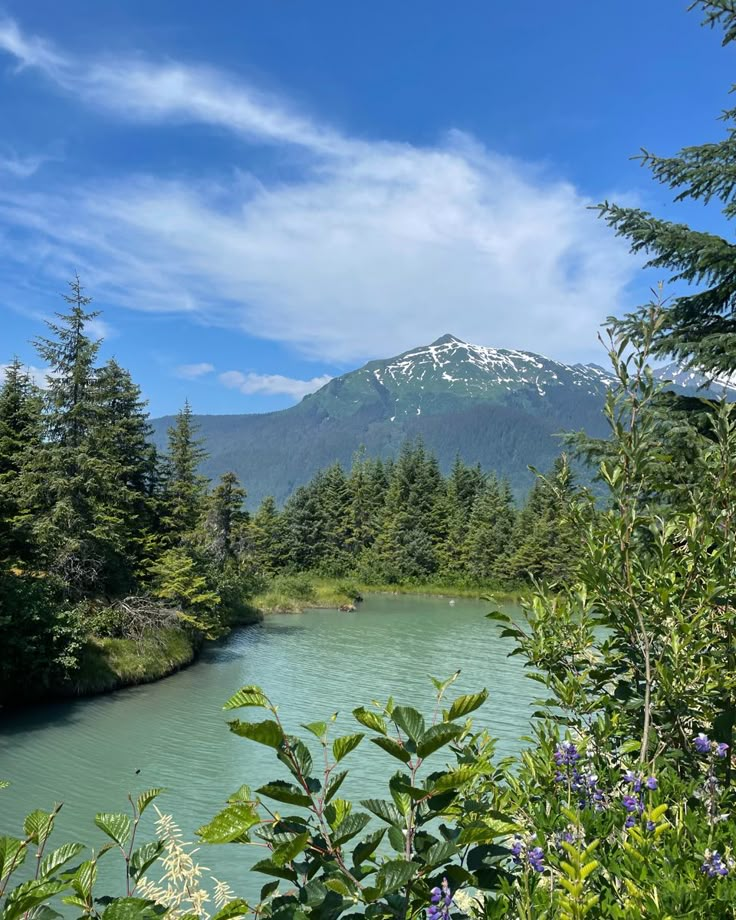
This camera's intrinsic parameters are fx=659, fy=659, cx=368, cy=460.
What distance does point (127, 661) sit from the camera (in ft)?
56.6

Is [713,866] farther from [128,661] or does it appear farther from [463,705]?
[128,661]

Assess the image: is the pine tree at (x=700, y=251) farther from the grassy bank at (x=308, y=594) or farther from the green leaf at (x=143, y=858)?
the grassy bank at (x=308, y=594)

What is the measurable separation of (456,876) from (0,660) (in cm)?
1469

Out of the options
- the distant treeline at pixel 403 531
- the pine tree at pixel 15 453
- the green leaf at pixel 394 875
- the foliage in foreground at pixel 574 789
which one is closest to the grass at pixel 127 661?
the pine tree at pixel 15 453

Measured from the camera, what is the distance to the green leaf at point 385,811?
5.28 ft

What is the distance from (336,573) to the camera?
165 feet

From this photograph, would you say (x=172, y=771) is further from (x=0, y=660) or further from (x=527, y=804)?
(x=527, y=804)

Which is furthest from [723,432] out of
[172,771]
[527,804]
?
[172,771]

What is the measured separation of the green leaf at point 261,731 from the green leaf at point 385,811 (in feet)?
1.24

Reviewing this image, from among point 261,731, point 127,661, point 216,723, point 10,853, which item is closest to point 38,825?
point 10,853

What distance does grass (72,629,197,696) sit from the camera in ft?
52.1

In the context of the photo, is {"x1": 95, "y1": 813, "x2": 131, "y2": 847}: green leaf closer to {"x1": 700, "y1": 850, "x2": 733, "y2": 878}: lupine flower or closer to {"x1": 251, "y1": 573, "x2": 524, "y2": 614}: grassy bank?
{"x1": 700, "y1": 850, "x2": 733, "y2": 878}: lupine flower

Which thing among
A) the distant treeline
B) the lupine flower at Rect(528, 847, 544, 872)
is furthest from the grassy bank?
the lupine flower at Rect(528, 847, 544, 872)

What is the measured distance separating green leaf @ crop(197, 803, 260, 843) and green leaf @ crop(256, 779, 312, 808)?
5 cm
